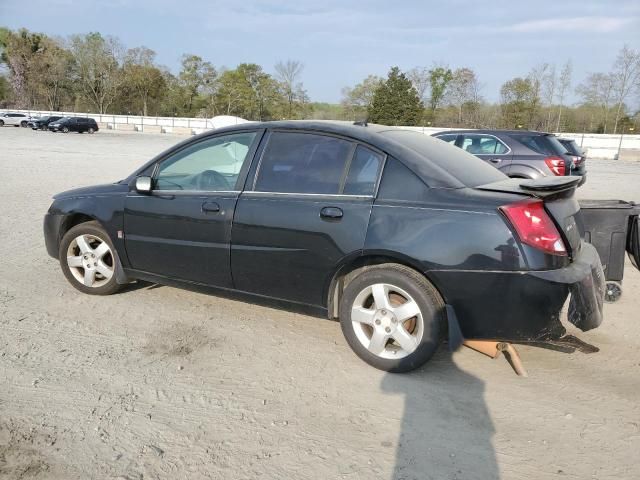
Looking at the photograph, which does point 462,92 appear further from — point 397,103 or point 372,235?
point 372,235

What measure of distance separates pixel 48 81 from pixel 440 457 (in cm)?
8087

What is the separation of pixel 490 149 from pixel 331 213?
764 cm

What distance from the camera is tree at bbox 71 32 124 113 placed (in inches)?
2768

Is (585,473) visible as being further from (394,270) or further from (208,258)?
(208,258)

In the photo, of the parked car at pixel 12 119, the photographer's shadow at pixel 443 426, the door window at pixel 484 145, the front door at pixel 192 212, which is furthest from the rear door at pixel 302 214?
the parked car at pixel 12 119

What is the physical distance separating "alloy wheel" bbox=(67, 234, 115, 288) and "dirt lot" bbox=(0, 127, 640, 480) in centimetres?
23

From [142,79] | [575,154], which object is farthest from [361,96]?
[575,154]

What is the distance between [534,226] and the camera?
3086 millimetres

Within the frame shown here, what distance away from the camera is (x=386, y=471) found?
8.25ft

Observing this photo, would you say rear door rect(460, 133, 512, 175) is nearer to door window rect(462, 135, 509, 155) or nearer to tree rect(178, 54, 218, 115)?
door window rect(462, 135, 509, 155)

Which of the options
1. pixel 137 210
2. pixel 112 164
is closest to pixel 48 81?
pixel 112 164

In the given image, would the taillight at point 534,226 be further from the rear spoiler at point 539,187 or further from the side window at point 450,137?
the side window at point 450,137

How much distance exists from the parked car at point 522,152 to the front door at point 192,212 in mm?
6617

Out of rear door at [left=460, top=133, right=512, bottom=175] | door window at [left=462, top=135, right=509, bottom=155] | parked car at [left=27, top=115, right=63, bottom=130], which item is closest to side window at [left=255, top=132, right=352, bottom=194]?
rear door at [left=460, top=133, right=512, bottom=175]
